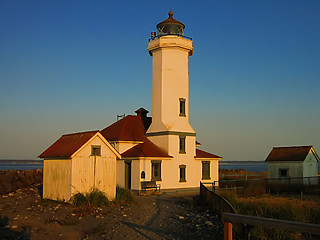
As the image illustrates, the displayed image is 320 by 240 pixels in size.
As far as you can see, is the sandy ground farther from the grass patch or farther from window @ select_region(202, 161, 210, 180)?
window @ select_region(202, 161, 210, 180)

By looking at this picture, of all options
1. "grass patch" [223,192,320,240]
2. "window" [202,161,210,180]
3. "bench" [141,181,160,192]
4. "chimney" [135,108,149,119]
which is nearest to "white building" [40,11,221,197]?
"window" [202,161,210,180]

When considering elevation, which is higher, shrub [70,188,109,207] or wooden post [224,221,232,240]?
wooden post [224,221,232,240]

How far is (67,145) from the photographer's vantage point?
20.1 m

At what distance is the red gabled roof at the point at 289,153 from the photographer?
3225 cm

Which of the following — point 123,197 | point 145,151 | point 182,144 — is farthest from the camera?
point 182,144

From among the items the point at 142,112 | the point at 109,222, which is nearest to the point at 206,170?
the point at 142,112

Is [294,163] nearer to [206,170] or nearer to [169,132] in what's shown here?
[206,170]

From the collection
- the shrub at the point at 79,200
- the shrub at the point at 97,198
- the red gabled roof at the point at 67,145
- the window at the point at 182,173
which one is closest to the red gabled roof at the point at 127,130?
the window at the point at 182,173

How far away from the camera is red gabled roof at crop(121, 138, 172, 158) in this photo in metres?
26.1

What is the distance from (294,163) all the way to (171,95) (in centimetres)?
1366

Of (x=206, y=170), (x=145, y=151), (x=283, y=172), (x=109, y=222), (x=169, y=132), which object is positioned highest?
(x=169, y=132)

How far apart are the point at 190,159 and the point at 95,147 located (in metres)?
11.7

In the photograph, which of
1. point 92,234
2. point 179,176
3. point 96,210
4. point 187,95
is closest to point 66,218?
point 96,210

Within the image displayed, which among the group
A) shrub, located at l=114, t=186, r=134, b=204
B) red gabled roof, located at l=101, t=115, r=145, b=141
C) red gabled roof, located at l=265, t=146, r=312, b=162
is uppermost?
red gabled roof, located at l=101, t=115, r=145, b=141
